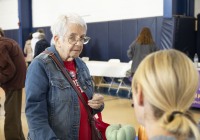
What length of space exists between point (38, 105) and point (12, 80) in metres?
2.03

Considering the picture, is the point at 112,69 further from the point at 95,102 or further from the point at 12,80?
the point at 95,102

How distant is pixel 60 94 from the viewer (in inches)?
62.6

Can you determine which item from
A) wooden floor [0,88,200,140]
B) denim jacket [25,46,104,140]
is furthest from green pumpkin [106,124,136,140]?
wooden floor [0,88,200,140]

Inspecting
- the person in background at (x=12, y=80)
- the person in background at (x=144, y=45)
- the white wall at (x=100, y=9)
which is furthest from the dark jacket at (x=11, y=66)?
the white wall at (x=100, y=9)

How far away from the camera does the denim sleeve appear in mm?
1530

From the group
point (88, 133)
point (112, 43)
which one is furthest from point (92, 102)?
point (112, 43)

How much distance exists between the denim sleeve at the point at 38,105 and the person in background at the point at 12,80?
187cm

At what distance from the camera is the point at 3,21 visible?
1349cm

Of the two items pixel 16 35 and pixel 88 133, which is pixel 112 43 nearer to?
pixel 16 35

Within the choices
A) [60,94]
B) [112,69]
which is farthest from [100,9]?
[60,94]

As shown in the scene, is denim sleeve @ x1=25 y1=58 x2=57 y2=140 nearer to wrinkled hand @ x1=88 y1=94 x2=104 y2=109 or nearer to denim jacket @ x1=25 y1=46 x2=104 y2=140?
denim jacket @ x1=25 y1=46 x2=104 y2=140

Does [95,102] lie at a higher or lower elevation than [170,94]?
lower

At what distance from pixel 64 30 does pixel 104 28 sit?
22.7 feet

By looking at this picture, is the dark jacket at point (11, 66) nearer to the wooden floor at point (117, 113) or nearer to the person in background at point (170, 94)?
the wooden floor at point (117, 113)
